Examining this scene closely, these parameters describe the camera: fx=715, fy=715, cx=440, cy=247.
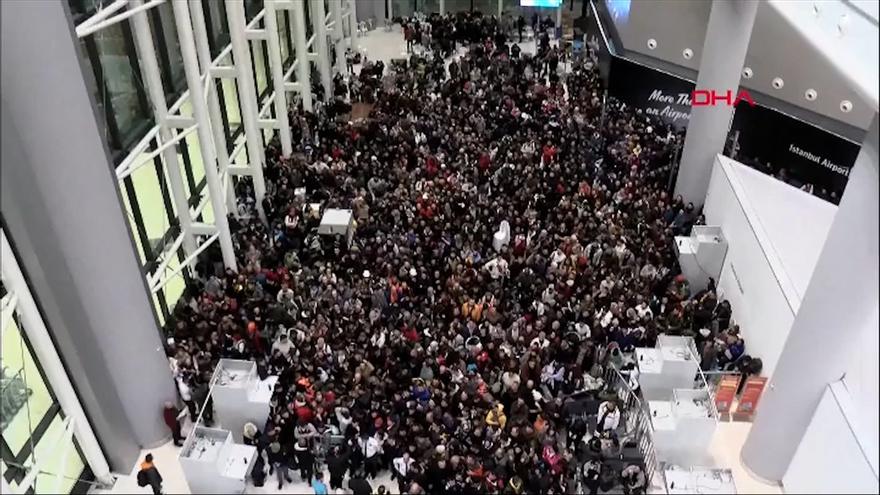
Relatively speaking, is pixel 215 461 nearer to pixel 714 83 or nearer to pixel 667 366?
pixel 667 366

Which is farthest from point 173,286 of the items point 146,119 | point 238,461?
point 238,461

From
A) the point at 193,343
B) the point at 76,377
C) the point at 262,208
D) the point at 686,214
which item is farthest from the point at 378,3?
the point at 76,377

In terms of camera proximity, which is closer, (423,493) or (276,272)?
(423,493)

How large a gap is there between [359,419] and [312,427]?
2.31ft

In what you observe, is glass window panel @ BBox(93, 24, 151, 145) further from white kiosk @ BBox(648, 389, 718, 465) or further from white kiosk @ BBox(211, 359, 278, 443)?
white kiosk @ BBox(648, 389, 718, 465)

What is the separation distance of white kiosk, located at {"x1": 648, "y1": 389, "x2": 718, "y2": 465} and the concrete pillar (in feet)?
25.3

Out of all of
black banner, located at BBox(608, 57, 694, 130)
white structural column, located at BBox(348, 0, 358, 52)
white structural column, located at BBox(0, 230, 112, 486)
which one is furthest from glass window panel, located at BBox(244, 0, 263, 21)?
white structural column, located at BBox(0, 230, 112, 486)

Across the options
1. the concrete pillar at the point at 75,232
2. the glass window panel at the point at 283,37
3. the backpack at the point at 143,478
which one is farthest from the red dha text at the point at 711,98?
the backpack at the point at 143,478

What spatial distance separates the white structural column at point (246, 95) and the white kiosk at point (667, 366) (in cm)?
927

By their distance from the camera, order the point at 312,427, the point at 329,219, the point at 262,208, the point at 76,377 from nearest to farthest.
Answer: the point at 76,377 < the point at 312,427 < the point at 329,219 < the point at 262,208

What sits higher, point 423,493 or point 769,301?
point 769,301

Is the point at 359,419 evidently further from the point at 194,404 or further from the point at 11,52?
the point at 11,52

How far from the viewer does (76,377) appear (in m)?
9.80

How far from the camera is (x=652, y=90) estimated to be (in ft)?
68.3
